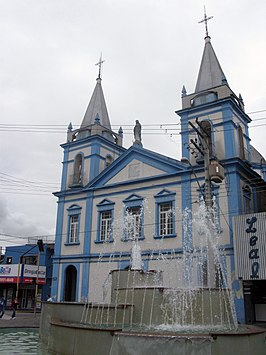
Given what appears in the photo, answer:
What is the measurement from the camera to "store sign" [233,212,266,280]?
1822cm

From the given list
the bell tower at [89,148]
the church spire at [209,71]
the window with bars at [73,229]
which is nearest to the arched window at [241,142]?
the church spire at [209,71]

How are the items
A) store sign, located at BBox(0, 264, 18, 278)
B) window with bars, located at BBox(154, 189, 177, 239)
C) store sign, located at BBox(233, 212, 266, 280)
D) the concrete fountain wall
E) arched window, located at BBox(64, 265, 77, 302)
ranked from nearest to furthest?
the concrete fountain wall → store sign, located at BBox(233, 212, 266, 280) → window with bars, located at BBox(154, 189, 177, 239) → arched window, located at BBox(64, 265, 77, 302) → store sign, located at BBox(0, 264, 18, 278)

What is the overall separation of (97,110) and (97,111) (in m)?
0.11

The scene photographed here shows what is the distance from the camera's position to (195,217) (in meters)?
21.9

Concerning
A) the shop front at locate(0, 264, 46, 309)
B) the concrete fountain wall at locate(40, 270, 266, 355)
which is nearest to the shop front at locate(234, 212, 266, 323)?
the concrete fountain wall at locate(40, 270, 266, 355)

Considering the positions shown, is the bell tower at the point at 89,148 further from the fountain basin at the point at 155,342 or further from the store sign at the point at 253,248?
the fountain basin at the point at 155,342

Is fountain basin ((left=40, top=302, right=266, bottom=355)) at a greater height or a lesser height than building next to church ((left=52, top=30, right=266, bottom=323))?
lesser

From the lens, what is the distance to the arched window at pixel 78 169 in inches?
1149

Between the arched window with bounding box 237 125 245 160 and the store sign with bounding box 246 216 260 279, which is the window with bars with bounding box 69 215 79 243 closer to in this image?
the arched window with bounding box 237 125 245 160

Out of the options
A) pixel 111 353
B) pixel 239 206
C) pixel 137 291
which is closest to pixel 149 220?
pixel 239 206

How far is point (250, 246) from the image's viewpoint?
18.7 metres

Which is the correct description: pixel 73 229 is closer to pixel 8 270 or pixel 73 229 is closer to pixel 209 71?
pixel 8 270

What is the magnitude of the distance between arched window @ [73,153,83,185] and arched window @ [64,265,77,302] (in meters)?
6.44

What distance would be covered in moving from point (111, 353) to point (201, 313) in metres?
4.81
